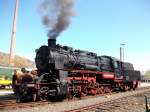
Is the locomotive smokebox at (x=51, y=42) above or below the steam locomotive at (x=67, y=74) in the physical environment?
above

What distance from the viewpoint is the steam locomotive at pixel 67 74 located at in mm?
17625

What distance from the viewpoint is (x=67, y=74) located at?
61.6 feet

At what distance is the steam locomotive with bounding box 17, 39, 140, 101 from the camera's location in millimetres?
17625

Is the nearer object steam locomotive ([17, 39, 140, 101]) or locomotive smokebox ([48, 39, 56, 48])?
steam locomotive ([17, 39, 140, 101])

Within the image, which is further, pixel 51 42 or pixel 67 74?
pixel 51 42

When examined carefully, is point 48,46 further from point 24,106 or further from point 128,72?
point 128,72

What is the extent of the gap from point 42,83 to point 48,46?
10.5 ft

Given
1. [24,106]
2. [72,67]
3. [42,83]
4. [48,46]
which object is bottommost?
[24,106]

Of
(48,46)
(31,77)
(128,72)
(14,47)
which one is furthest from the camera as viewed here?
(14,47)

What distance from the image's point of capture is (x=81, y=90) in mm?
21156

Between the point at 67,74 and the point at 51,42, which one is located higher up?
the point at 51,42

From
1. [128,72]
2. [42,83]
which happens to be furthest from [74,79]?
[128,72]

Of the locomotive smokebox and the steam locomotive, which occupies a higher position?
the locomotive smokebox

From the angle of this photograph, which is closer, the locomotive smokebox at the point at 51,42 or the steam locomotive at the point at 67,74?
the steam locomotive at the point at 67,74
